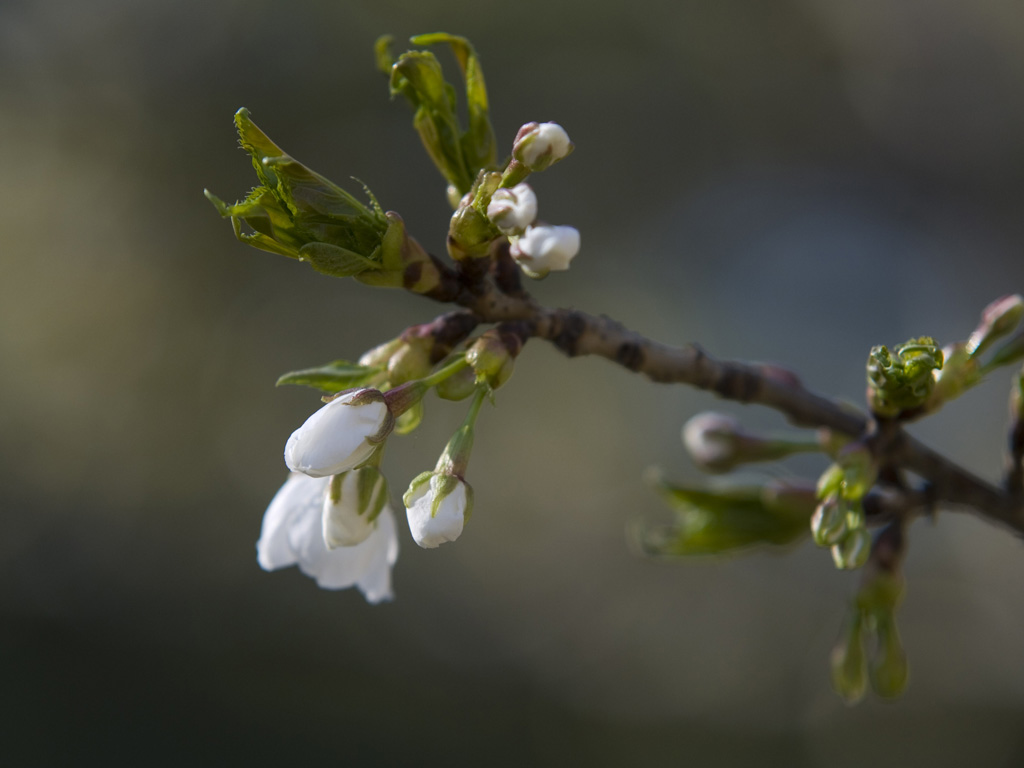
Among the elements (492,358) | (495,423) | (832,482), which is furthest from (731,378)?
(495,423)

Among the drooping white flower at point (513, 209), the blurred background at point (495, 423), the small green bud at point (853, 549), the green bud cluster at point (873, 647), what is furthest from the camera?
the blurred background at point (495, 423)

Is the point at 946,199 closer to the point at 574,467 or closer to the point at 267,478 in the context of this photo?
the point at 574,467

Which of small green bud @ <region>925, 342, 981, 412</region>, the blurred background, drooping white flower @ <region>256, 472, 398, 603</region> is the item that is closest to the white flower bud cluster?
drooping white flower @ <region>256, 472, 398, 603</region>

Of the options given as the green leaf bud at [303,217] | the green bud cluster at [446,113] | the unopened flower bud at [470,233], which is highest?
the green bud cluster at [446,113]

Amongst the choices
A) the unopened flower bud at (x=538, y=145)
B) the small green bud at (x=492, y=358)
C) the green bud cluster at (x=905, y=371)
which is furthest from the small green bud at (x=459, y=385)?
the green bud cluster at (x=905, y=371)

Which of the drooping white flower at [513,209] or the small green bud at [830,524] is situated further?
the small green bud at [830,524]

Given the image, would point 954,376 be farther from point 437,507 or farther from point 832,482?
point 437,507

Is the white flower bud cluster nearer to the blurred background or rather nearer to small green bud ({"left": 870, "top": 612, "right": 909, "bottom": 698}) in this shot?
small green bud ({"left": 870, "top": 612, "right": 909, "bottom": 698})

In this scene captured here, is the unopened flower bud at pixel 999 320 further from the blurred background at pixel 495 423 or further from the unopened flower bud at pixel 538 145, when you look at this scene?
the blurred background at pixel 495 423
